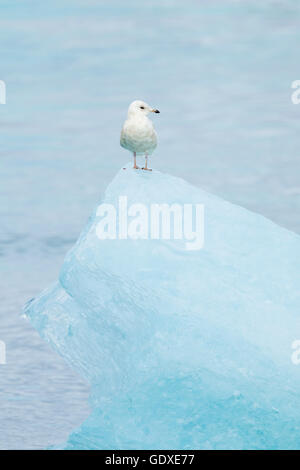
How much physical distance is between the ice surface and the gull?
254mm

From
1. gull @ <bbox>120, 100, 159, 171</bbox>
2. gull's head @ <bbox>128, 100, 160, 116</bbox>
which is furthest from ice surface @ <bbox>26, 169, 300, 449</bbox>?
gull's head @ <bbox>128, 100, 160, 116</bbox>

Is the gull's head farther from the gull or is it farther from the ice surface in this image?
the ice surface

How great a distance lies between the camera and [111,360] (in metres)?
5.94

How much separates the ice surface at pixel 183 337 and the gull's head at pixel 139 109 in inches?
18.0

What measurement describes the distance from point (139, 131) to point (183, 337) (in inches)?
52.5

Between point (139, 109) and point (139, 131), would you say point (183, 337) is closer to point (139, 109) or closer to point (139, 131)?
point (139, 131)

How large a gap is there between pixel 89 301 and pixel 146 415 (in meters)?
0.80

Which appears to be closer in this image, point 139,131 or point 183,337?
point 183,337

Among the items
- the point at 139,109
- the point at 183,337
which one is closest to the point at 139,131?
the point at 139,109

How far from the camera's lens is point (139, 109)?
5977 mm

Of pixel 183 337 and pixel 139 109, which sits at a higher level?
pixel 139 109

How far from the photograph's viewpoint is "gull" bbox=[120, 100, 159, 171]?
589 centimetres
